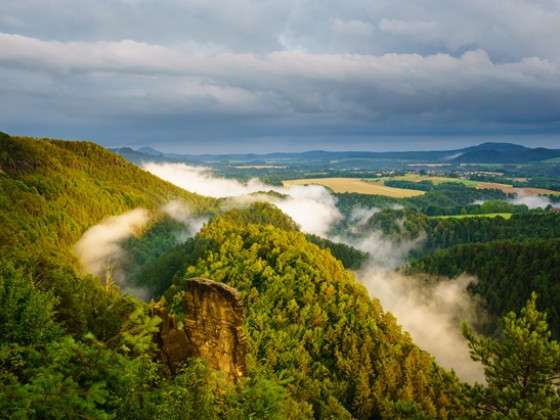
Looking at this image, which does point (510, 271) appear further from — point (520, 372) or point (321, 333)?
point (520, 372)

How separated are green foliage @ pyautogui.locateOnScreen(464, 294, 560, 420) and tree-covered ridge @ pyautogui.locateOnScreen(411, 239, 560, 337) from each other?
5735 inches

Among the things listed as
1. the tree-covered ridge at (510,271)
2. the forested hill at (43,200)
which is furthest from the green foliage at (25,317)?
the tree-covered ridge at (510,271)

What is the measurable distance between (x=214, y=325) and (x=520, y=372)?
2043 cm

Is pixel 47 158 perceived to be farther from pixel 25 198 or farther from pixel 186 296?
pixel 186 296

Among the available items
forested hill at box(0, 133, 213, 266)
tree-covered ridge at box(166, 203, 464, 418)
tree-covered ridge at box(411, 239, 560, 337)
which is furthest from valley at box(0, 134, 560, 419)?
forested hill at box(0, 133, 213, 266)

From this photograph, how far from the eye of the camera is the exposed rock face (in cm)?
2667

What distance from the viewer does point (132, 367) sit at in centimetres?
1723

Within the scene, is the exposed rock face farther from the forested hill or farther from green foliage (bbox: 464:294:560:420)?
the forested hill

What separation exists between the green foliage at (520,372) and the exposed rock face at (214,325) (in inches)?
665

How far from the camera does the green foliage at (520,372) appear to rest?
2652cm

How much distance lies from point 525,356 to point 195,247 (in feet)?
336

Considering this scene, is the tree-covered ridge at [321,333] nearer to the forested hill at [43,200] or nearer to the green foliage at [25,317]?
the green foliage at [25,317]

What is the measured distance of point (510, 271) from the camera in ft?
588

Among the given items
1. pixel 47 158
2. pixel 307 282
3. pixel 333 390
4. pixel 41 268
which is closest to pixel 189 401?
pixel 41 268
